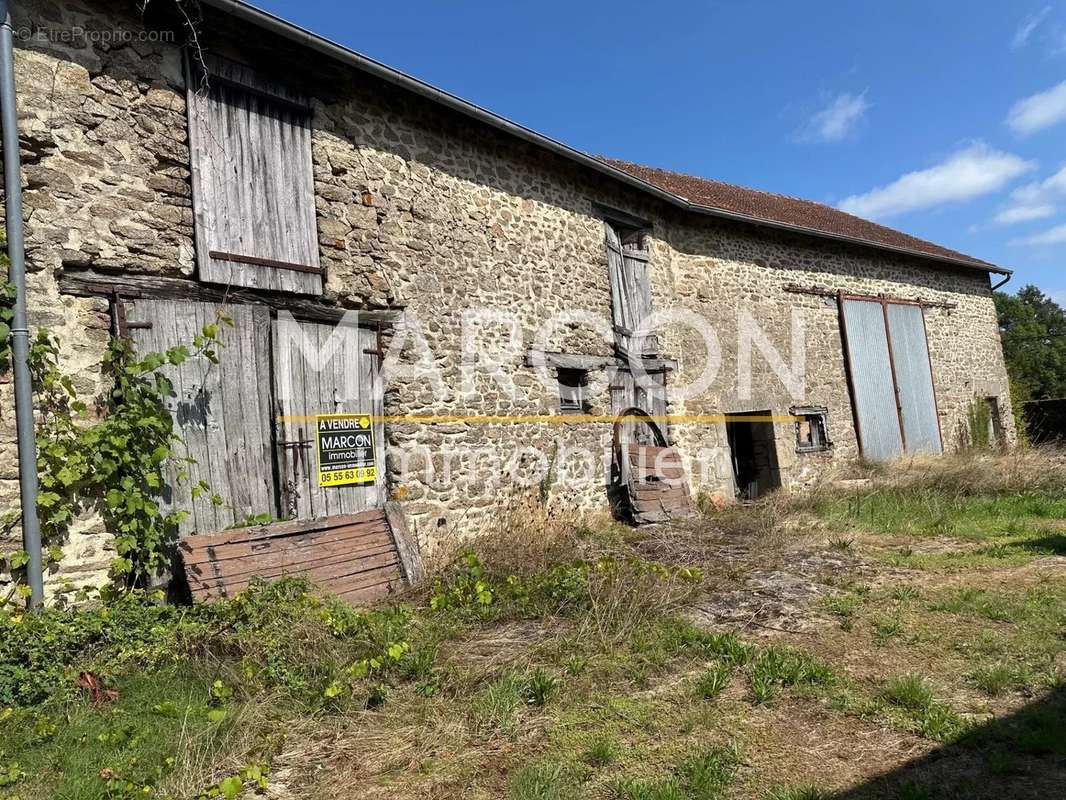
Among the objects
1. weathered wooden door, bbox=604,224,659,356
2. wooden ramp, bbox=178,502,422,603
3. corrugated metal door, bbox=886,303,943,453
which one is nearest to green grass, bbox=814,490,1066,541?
weathered wooden door, bbox=604,224,659,356

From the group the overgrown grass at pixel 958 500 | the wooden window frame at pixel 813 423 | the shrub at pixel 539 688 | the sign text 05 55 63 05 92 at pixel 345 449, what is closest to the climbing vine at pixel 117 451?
the sign text 05 55 63 05 92 at pixel 345 449

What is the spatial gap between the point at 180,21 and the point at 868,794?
263 inches

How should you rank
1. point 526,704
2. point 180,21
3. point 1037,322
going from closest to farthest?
point 526,704 → point 180,21 → point 1037,322

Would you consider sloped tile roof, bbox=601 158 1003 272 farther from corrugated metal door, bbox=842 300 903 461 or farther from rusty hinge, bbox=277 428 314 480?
rusty hinge, bbox=277 428 314 480

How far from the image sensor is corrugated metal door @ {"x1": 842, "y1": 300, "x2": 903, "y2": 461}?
40.3 feet

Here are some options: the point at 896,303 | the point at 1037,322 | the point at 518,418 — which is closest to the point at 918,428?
the point at 896,303

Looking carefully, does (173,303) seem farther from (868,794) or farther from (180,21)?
(868,794)

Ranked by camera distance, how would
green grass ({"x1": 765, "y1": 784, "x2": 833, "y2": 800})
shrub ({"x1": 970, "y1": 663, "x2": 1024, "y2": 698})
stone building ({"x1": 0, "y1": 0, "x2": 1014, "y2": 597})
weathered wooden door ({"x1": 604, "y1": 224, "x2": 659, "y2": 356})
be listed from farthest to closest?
weathered wooden door ({"x1": 604, "y1": 224, "x2": 659, "y2": 356}) < stone building ({"x1": 0, "y1": 0, "x2": 1014, "y2": 597}) < shrub ({"x1": 970, "y1": 663, "x2": 1024, "y2": 698}) < green grass ({"x1": 765, "y1": 784, "x2": 833, "y2": 800})

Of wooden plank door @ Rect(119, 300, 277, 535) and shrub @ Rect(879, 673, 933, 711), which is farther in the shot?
wooden plank door @ Rect(119, 300, 277, 535)

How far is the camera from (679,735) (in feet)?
10.6

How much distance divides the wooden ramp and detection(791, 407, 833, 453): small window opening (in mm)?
7617

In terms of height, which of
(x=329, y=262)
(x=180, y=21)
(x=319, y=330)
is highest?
(x=180, y=21)

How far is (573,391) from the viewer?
856 centimetres

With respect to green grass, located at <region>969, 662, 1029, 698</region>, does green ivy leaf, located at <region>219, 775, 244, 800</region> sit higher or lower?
higher
